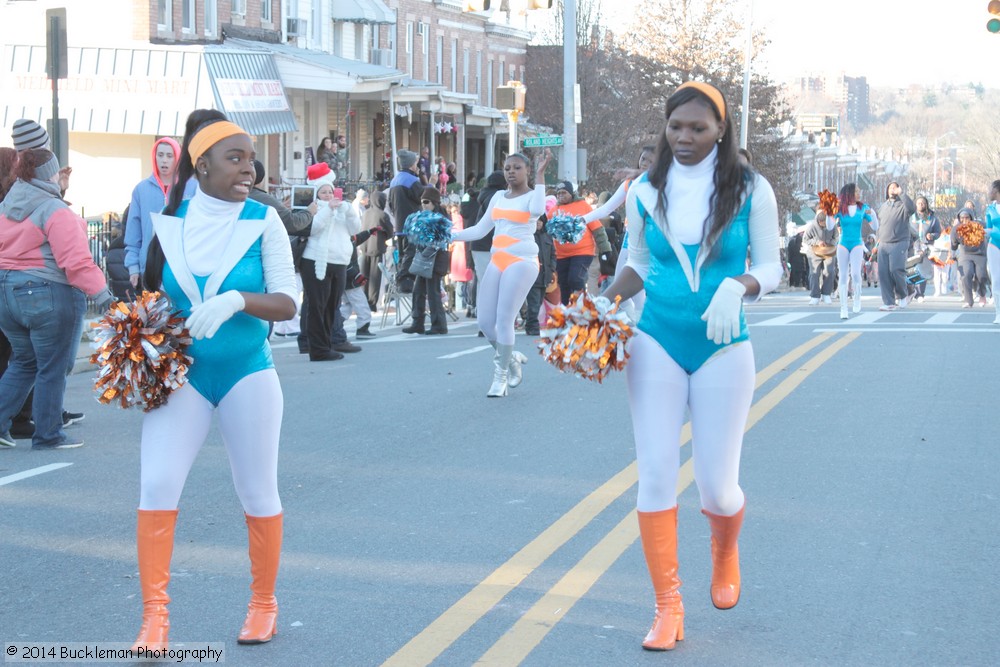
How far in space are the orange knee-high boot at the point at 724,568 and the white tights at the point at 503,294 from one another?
5.83 meters

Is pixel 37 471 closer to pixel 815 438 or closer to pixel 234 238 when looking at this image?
pixel 234 238

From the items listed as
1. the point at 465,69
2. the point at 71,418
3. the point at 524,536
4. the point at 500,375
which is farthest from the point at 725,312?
the point at 465,69

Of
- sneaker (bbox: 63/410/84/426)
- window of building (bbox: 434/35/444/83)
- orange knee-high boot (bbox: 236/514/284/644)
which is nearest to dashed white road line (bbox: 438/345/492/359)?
sneaker (bbox: 63/410/84/426)

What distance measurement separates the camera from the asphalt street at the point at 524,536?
17.3 ft

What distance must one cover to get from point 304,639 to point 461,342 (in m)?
11.3

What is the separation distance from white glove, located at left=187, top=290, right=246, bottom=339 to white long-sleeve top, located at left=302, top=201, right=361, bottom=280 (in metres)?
9.52

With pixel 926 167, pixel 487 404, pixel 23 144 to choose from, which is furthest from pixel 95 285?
pixel 926 167

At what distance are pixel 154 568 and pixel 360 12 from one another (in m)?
35.4

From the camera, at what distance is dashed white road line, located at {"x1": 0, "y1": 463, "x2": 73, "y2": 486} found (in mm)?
8320

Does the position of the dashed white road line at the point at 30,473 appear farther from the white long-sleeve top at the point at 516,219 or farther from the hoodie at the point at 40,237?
the white long-sleeve top at the point at 516,219

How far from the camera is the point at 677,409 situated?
5.01m

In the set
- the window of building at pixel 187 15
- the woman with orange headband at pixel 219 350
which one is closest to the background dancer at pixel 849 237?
the woman with orange headband at pixel 219 350

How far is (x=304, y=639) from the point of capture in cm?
521

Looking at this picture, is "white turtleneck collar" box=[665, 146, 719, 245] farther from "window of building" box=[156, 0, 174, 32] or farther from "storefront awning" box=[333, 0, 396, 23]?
"storefront awning" box=[333, 0, 396, 23]
